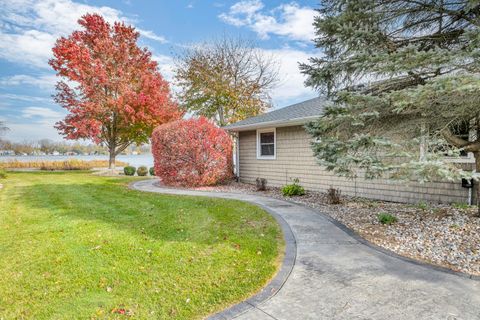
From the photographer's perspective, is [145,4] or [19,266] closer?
[19,266]

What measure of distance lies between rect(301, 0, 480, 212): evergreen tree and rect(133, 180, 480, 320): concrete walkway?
1.16 metres

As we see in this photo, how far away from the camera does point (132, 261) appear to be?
12.2 ft

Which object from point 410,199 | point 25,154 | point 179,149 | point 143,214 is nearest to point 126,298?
point 143,214

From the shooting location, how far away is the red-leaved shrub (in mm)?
10719

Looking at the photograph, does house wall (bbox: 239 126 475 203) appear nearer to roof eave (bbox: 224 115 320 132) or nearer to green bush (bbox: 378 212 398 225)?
roof eave (bbox: 224 115 320 132)

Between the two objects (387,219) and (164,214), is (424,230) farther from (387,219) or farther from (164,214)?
(164,214)

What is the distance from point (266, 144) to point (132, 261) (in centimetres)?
834

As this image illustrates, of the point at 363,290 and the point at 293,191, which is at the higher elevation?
the point at 293,191

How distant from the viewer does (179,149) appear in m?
10.8

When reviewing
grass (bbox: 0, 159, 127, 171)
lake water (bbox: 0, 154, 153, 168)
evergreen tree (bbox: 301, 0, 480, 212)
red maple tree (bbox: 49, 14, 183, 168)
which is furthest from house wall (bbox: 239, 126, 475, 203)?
grass (bbox: 0, 159, 127, 171)

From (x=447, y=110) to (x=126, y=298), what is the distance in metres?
4.70

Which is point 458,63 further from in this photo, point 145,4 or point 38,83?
point 38,83

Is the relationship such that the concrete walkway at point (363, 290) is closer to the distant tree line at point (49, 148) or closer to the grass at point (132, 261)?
the grass at point (132, 261)

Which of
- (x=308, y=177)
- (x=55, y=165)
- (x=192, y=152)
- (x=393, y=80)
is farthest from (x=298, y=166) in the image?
(x=55, y=165)
